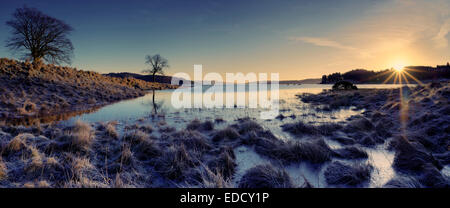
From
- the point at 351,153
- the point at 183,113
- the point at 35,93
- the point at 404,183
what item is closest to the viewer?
the point at 404,183

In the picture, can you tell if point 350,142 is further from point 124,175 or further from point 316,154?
point 124,175

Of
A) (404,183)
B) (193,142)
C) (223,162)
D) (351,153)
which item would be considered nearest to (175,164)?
(223,162)

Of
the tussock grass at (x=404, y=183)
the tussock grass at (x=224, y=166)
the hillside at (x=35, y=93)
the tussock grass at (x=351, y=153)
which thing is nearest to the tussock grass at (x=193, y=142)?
the tussock grass at (x=224, y=166)

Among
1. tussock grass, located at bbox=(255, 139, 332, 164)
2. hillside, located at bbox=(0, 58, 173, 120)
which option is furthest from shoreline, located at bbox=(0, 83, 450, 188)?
hillside, located at bbox=(0, 58, 173, 120)

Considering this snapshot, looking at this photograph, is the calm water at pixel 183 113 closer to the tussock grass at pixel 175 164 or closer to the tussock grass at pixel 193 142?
the tussock grass at pixel 193 142

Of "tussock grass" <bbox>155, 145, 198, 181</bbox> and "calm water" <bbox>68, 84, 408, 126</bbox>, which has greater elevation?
"calm water" <bbox>68, 84, 408, 126</bbox>

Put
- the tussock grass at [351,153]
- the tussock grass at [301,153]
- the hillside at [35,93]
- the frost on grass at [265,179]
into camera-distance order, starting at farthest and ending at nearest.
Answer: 1. the hillside at [35,93]
2. the tussock grass at [351,153]
3. the tussock grass at [301,153]
4. the frost on grass at [265,179]

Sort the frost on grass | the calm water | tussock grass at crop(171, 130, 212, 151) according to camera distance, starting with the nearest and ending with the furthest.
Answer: the frost on grass → tussock grass at crop(171, 130, 212, 151) → the calm water

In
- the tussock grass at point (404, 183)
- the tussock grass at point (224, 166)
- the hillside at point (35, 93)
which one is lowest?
the tussock grass at point (224, 166)

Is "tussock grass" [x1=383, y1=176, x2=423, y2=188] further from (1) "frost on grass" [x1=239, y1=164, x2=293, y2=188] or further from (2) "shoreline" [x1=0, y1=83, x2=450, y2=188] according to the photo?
(1) "frost on grass" [x1=239, y1=164, x2=293, y2=188]

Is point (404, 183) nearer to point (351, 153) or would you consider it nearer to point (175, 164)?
point (351, 153)

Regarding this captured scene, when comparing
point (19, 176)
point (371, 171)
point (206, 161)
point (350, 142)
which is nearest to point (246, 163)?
point (206, 161)

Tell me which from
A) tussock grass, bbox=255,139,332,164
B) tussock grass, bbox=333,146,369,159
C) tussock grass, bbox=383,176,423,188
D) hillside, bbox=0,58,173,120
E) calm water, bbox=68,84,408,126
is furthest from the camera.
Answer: hillside, bbox=0,58,173,120
